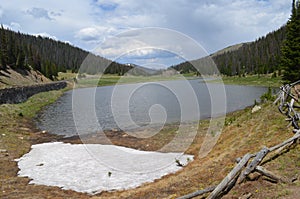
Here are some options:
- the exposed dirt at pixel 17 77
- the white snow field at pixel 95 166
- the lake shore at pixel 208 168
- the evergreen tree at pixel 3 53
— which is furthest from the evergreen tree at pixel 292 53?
the evergreen tree at pixel 3 53

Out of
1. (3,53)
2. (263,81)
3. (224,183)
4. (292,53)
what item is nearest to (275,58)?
(263,81)

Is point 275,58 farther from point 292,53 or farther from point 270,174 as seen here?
point 270,174

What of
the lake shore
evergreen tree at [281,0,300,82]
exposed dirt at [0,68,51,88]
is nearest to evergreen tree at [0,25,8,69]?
exposed dirt at [0,68,51,88]

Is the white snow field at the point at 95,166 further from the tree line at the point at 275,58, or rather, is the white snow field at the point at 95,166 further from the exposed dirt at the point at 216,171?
the tree line at the point at 275,58

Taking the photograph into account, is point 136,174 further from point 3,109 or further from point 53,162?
point 3,109

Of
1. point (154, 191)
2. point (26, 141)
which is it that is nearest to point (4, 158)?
point (26, 141)

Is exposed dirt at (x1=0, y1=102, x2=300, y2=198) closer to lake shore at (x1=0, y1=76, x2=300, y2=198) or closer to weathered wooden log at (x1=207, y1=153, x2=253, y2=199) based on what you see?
lake shore at (x1=0, y1=76, x2=300, y2=198)

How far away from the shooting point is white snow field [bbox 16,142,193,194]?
1324cm

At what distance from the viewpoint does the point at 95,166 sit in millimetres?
15539

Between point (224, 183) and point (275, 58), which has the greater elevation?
point (275, 58)

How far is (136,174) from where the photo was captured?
14.1 metres

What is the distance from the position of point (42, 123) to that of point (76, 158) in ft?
59.9

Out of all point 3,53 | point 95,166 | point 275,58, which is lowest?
point 95,166

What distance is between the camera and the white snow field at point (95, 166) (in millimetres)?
13242
